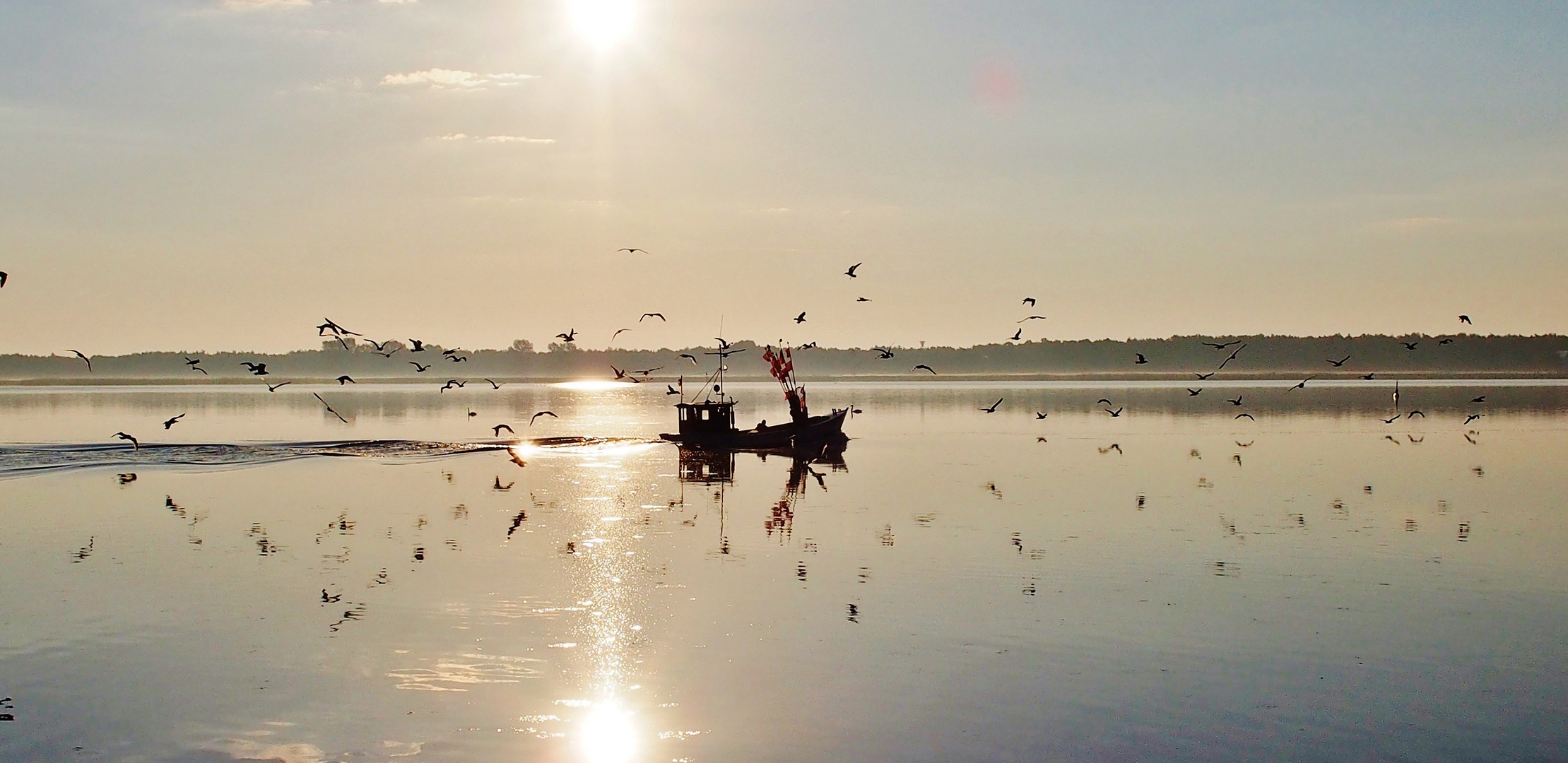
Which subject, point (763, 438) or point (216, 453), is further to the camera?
point (763, 438)

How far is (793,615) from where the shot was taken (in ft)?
61.1

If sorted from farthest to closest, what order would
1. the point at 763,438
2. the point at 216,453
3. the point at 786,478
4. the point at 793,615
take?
1. the point at 763,438
2. the point at 216,453
3. the point at 786,478
4. the point at 793,615

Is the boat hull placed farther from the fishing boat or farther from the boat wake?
the boat wake

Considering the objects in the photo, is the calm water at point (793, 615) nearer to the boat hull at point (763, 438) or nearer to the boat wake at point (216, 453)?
the boat wake at point (216, 453)

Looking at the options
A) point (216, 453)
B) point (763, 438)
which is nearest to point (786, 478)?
point (763, 438)

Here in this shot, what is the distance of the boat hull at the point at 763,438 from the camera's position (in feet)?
179

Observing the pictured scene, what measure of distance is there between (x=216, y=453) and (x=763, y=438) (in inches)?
912

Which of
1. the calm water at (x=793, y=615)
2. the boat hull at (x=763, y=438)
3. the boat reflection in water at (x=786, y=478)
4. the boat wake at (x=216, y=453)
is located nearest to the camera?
the calm water at (x=793, y=615)

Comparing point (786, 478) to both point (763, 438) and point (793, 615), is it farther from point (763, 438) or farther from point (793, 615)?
point (793, 615)

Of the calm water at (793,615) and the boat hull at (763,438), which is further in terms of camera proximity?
the boat hull at (763,438)

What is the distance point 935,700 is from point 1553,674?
7.80 meters

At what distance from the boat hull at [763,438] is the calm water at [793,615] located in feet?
40.3

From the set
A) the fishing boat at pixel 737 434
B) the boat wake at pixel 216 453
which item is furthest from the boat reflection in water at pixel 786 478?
the boat wake at pixel 216 453

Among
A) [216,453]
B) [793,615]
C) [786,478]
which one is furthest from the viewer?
[216,453]
